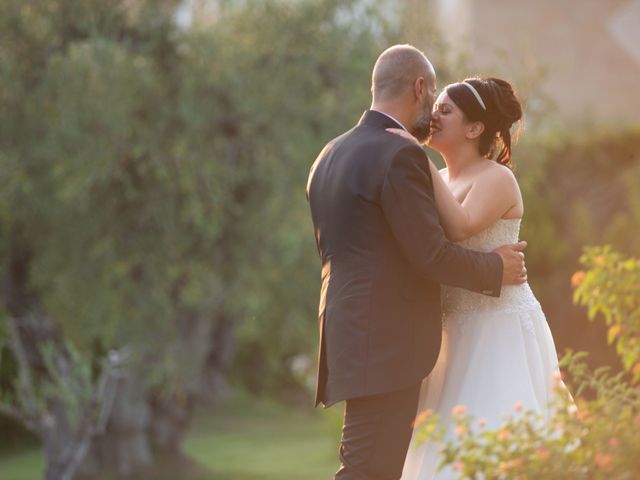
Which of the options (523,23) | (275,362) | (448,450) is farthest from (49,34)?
(523,23)

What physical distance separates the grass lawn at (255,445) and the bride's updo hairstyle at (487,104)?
1133 cm

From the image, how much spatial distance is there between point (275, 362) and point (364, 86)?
10.7 meters

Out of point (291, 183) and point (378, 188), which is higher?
point (291, 183)

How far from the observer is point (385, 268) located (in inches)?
184

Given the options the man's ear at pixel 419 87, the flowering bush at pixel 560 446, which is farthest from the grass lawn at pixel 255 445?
the flowering bush at pixel 560 446

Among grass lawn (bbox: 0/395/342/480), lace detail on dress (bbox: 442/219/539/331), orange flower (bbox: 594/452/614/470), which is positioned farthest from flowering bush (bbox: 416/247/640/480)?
grass lawn (bbox: 0/395/342/480)

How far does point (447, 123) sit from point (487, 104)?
0.56 feet

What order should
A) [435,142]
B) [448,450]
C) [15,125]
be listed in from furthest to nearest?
[15,125]
[435,142]
[448,450]

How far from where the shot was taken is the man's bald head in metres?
4.71

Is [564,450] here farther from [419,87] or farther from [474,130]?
[474,130]

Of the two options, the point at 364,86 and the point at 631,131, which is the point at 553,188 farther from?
the point at 364,86

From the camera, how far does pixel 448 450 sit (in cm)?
363

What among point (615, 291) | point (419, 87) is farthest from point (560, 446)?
point (615, 291)

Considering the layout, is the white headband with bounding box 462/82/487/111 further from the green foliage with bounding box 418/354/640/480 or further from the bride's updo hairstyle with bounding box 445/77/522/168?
the green foliage with bounding box 418/354/640/480
